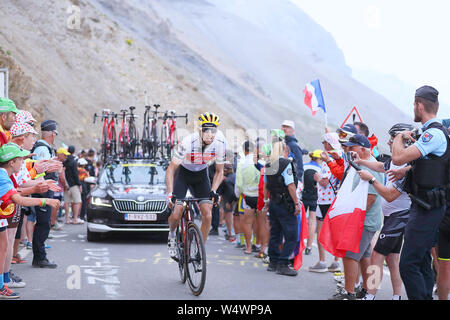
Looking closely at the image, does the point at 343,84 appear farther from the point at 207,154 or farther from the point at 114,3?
the point at 207,154

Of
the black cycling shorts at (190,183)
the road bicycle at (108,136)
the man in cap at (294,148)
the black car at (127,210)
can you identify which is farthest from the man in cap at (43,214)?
the road bicycle at (108,136)

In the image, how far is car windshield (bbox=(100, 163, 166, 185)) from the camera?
14.9 meters

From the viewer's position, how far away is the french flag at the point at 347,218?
749 centimetres

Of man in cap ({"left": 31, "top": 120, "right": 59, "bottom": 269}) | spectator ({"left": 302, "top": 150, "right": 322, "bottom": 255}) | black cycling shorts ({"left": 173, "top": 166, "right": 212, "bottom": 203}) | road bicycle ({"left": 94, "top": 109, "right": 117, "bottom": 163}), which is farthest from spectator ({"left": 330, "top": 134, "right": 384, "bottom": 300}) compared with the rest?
road bicycle ({"left": 94, "top": 109, "right": 117, "bottom": 163})

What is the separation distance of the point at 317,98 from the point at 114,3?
8260cm

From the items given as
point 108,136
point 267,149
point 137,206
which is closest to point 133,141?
point 108,136

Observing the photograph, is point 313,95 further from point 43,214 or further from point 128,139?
point 128,139

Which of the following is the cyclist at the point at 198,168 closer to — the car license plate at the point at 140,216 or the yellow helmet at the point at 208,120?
the yellow helmet at the point at 208,120

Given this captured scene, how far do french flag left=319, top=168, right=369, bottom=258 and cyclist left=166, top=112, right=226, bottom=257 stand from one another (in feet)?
5.68

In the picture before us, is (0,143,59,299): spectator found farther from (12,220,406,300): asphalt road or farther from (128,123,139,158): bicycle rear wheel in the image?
(128,123,139,158): bicycle rear wheel

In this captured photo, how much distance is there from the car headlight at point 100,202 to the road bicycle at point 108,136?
237 inches

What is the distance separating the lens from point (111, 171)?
15250mm

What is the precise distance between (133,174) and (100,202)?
1616mm
